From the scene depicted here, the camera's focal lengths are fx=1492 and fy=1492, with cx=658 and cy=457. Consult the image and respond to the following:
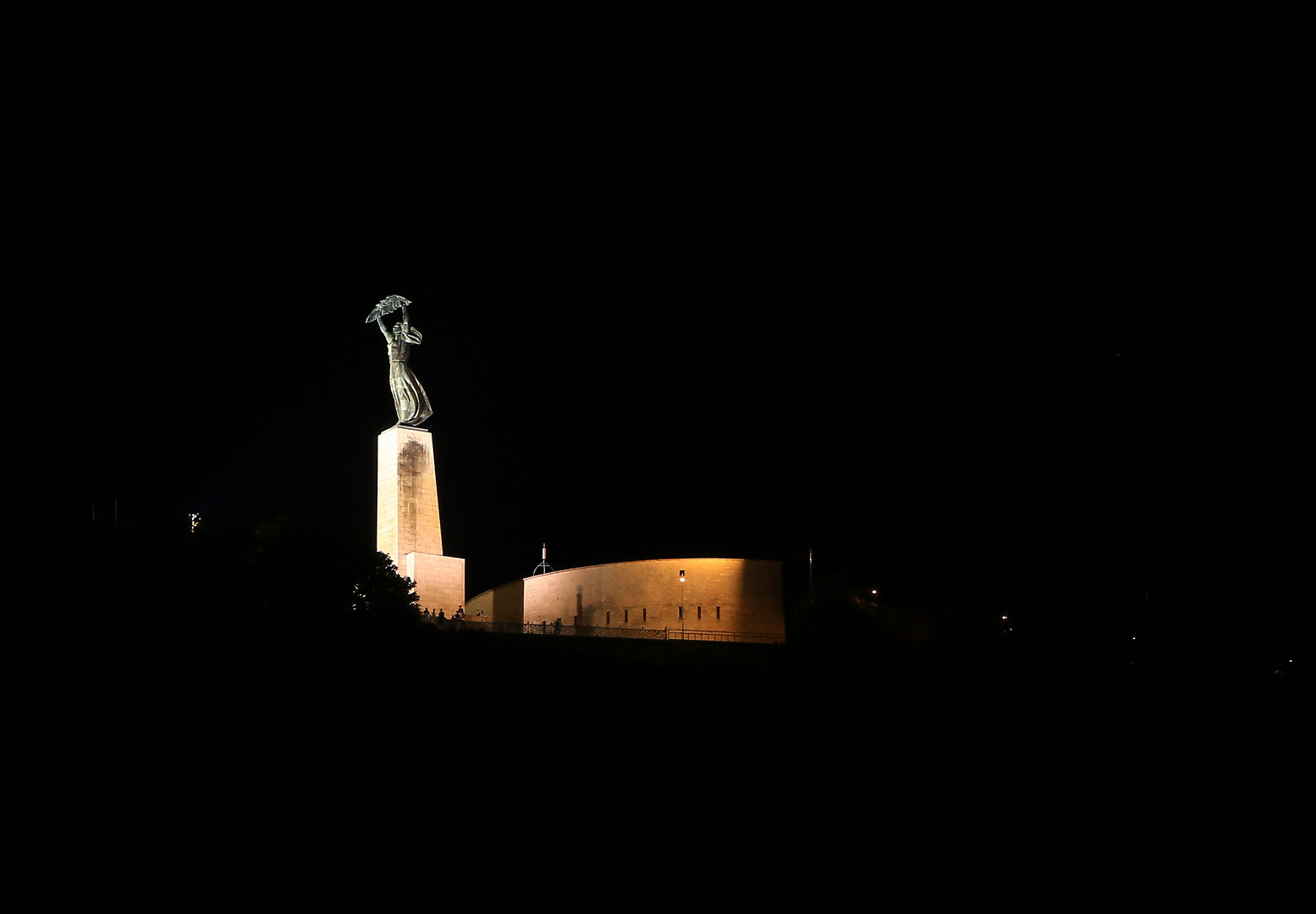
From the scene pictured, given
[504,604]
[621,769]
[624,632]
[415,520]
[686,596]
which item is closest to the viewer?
[621,769]

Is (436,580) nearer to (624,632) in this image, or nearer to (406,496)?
(406,496)

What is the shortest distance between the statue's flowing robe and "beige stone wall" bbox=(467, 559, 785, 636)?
7361 millimetres

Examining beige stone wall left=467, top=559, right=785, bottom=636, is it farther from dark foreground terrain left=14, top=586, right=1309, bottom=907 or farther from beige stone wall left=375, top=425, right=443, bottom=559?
dark foreground terrain left=14, top=586, right=1309, bottom=907

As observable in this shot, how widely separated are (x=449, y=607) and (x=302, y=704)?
11351 mm

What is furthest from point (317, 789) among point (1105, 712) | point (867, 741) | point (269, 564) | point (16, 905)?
point (1105, 712)

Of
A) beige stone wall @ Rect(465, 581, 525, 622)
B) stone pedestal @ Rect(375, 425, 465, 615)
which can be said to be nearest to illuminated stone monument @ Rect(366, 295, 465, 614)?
stone pedestal @ Rect(375, 425, 465, 615)

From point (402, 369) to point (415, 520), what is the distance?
4912 millimetres

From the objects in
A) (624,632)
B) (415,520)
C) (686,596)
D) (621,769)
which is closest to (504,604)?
(686,596)

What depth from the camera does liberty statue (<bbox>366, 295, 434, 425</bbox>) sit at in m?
43.9

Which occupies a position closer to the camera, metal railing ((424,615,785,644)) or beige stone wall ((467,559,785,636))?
metal railing ((424,615,785,644))

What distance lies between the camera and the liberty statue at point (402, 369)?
43.9 metres

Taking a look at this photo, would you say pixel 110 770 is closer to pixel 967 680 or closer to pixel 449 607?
pixel 449 607

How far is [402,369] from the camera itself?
44312mm

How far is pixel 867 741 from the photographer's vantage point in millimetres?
33969
